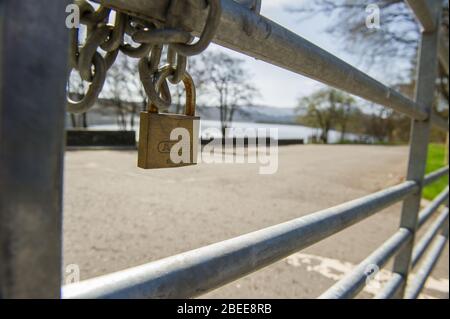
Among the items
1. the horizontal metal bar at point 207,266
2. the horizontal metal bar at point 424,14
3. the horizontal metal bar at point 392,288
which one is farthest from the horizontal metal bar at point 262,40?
the horizontal metal bar at point 392,288

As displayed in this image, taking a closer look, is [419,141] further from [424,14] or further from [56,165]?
[56,165]

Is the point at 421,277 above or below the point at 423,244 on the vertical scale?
below

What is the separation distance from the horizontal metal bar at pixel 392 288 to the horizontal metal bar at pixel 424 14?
0.92 meters

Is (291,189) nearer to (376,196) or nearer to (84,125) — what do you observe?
(376,196)

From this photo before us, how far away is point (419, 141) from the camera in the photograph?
1371 mm

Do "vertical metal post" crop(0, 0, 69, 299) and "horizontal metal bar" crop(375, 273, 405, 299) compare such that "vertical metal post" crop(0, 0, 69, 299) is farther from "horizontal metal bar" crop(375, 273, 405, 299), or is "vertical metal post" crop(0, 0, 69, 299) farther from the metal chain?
"horizontal metal bar" crop(375, 273, 405, 299)

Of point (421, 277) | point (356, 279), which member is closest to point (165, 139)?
point (356, 279)

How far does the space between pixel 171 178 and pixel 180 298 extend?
5.49 metres

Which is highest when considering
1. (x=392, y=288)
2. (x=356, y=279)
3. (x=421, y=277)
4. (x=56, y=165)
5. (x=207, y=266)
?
(x=56, y=165)

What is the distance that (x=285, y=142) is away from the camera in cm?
1941

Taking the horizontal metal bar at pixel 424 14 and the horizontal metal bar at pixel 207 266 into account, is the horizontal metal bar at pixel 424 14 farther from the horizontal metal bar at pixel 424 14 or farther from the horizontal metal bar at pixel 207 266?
the horizontal metal bar at pixel 207 266

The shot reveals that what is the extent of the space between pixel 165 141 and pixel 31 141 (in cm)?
19

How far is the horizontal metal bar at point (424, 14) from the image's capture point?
3.44 ft

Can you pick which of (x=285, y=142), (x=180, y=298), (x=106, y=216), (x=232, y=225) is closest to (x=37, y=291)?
(x=180, y=298)
